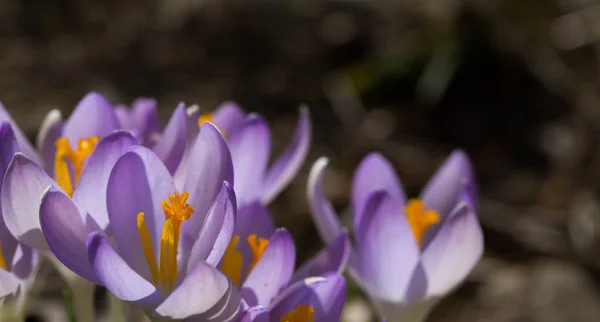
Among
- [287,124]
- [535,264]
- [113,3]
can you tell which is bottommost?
[535,264]

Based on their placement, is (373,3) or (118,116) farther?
(373,3)

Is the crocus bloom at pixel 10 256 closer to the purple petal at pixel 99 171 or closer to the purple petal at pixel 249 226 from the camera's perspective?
the purple petal at pixel 99 171

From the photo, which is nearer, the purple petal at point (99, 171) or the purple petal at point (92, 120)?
the purple petal at point (99, 171)

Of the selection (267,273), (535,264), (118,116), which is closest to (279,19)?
(535,264)

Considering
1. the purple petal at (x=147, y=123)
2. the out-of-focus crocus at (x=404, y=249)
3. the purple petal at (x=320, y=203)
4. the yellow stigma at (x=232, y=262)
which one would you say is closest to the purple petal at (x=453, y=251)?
the out-of-focus crocus at (x=404, y=249)

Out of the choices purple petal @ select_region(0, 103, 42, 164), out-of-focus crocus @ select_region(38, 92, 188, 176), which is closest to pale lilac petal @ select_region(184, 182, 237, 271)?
out-of-focus crocus @ select_region(38, 92, 188, 176)

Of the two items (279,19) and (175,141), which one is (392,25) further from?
(175,141)

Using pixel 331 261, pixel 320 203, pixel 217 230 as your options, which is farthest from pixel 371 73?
pixel 217 230
